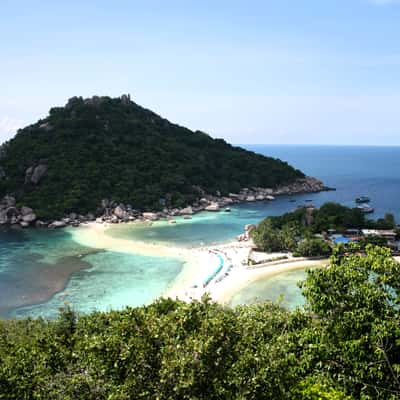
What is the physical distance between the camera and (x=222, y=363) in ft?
22.9

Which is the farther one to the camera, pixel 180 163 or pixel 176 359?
pixel 180 163

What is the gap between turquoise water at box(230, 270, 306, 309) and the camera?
2452 centimetres

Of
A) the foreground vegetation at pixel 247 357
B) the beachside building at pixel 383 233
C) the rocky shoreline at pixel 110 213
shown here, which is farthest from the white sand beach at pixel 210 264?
the foreground vegetation at pixel 247 357

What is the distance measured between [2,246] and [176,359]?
4007 centimetres

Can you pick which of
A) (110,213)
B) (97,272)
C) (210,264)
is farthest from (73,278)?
(110,213)

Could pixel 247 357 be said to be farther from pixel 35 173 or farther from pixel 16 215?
pixel 35 173

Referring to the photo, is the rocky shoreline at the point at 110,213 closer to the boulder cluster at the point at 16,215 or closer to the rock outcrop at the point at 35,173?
the boulder cluster at the point at 16,215

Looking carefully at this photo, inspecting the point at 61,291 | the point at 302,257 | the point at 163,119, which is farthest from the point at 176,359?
the point at 163,119

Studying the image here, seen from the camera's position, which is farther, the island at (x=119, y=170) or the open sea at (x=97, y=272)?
the island at (x=119, y=170)

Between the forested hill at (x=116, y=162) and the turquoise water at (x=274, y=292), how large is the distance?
105 feet

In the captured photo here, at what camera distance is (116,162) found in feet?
215

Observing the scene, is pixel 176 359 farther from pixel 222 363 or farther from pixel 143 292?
pixel 143 292

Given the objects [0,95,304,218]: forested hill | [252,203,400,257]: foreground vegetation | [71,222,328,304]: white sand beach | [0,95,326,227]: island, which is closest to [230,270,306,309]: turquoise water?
[71,222,328,304]: white sand beach

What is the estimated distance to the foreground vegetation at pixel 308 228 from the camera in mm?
34312
